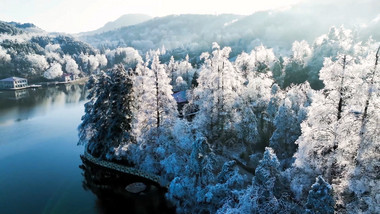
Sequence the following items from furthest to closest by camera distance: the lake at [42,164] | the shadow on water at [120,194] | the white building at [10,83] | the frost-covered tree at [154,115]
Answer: the white building at [10,83] → the frost-covered tree at [154,115] → the lake at [42,164] → the shadow on water at [120,194]

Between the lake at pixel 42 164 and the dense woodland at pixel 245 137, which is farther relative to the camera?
the lake at pixel 42 164

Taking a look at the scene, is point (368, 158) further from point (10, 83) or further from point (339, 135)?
point (10, 83)

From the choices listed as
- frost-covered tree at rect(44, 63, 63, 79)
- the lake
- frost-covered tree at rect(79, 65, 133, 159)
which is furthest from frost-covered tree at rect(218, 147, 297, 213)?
frost-covered tree at rect(44, 63, 63, 79)

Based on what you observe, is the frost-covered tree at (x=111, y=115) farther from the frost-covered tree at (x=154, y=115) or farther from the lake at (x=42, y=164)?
the lake at (x=42, y=164)

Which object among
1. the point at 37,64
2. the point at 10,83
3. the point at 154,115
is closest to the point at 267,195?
the point at 154,115

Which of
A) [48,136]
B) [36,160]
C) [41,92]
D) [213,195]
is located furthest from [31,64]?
[213,195]

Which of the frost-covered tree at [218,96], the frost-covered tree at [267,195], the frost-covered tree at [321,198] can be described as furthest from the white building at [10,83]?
the frost-covered tree at [321,198]
